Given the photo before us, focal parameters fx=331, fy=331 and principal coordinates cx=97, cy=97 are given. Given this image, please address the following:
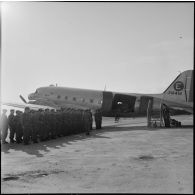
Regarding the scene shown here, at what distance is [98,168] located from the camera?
32.5ft

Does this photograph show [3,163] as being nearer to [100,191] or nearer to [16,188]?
[16,188]

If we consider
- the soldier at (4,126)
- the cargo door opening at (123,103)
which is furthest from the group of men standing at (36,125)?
the cargo door opening at (123,103)

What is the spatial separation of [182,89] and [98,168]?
20.0m

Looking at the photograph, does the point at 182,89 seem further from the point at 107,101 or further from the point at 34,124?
the point at 34,124

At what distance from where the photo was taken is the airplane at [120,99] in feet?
90.1

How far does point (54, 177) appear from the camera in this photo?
884cm

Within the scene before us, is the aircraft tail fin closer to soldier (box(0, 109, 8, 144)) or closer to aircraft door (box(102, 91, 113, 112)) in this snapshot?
aircraft door (box(102, 91, 113, 112))

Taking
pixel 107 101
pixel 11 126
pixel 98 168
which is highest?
pixel 107 101

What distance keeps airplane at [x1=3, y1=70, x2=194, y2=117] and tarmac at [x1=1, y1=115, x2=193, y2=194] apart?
12744mm

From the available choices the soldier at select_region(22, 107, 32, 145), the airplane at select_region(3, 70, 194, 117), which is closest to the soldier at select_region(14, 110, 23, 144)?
the soldier at select_region(22, 107, 32, 145)

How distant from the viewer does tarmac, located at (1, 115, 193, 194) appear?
7.84 meters

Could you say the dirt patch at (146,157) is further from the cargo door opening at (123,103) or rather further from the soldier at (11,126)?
the cargo door opening at (123,103)

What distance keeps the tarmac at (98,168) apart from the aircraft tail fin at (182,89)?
44.8ft

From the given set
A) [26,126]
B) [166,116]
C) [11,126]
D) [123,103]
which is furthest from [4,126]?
[123,103]
